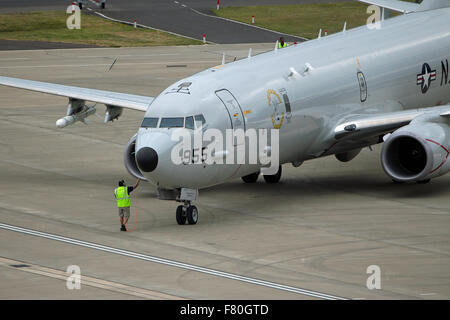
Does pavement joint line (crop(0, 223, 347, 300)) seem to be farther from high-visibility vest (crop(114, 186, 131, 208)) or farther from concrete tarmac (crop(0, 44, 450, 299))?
high-visibility vest (crop(114, 186, 131, 208))

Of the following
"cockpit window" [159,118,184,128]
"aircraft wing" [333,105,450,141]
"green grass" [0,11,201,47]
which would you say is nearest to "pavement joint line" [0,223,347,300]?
"cockpit window" [159,118,184,128]

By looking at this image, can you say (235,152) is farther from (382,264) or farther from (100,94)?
(100,94)

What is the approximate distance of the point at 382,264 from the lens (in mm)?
23938

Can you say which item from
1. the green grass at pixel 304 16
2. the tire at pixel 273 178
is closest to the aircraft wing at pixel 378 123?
the tire at pixel 273 178

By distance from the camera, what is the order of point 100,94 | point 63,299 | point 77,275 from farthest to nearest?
point 100,94 → point 77,275 → point 63,299

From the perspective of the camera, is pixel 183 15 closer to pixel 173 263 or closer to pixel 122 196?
pixel 122 196

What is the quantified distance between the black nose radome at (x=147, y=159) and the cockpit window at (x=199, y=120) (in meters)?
1.65

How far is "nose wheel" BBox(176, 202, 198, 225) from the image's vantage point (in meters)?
28.1

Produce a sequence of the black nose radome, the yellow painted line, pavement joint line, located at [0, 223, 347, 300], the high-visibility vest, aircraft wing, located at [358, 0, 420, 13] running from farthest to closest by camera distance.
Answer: aircraft wing, located at [358, 0, 420, 13] → the high-visibility vest → the black nose radome → pavement joint line, located at [0, 223, 347, 300] → the yellow painted line

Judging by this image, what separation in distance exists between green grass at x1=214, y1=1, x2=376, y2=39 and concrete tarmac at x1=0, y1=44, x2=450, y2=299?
42.3 m

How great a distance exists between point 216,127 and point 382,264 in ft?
22.5

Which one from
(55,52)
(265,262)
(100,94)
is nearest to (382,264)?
(265,262)

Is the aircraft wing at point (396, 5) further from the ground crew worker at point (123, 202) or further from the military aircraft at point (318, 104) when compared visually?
the ground crew worker at point (123, 202)

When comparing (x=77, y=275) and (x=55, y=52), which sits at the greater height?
(x=55, y=52)
